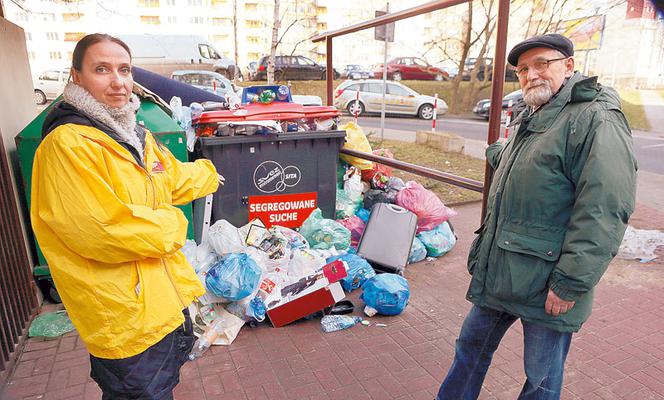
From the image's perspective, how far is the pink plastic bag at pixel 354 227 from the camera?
4.35m

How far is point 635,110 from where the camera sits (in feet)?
68.0

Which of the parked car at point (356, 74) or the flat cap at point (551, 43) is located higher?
the parked car at point (356, 74)

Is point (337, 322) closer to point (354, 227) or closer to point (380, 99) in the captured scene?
point (354, 227)

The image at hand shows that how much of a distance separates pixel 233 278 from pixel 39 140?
69.5 inches

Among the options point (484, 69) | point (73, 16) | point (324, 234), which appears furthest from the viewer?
point (484, 69)

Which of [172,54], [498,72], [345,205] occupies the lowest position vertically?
[345,205]

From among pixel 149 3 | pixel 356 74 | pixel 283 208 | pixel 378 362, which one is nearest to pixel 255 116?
pixel 283 208

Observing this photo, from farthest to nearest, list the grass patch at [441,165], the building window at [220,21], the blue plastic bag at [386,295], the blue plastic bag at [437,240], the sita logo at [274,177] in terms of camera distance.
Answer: the building window at [220,21] → the grass patch at [441,165] → the blue plastic bag at [437,240] → the sita logo at [274,177] → the blue plastic bag at [386,295]

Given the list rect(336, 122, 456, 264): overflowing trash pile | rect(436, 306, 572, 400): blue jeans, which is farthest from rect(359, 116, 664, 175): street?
rect(436, 306, 572, 400): blue jeans

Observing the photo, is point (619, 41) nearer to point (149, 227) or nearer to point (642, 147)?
point (642, 147)

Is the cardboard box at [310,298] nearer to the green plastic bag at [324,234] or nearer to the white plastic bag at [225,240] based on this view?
the white plastic bag at [225,240]

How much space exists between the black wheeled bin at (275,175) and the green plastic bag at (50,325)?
1.39 m

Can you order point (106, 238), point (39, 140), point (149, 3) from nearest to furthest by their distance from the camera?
point (106, 238), point (39, 140), point (149, 3)

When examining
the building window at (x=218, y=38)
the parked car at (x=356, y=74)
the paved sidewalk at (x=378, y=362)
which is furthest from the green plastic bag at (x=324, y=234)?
the building window at (x=218, y=38)
